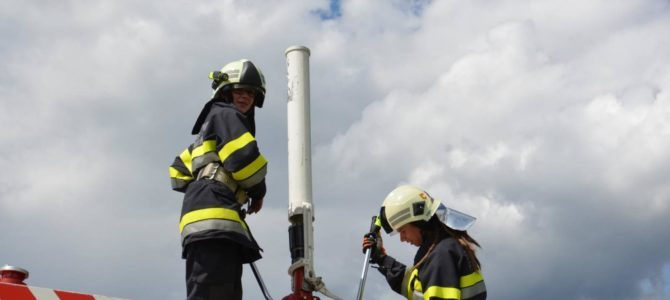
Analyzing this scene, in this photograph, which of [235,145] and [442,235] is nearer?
[235,145]

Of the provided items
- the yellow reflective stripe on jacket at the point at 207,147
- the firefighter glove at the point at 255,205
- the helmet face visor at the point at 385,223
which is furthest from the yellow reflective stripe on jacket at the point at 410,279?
the yellow reflective stripe on jacket at the point at 207,147

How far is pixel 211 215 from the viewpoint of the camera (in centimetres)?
526

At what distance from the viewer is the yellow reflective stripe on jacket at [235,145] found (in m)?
5.40

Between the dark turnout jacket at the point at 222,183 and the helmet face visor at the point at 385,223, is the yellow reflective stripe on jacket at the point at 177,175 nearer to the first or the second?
the dark turnout jacket at the point at 222,183

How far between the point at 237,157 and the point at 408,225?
1.96 m

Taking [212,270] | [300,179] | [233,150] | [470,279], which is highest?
[300,179]

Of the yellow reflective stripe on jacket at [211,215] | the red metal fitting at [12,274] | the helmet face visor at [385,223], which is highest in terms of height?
the helmet face visor at [385,223]

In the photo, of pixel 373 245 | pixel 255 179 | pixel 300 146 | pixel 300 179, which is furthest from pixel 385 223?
pixel 255 179

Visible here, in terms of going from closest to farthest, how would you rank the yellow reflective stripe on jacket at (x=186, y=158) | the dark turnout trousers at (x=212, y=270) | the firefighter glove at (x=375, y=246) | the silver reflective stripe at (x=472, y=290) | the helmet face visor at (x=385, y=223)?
the dark turnout trousers at (x=212, y=270), the yellow reflective stripe on jacket at (x=186, y=158), the silver reflective stripe at (x=472, y=290), the helmet face visor at (x=385, y=223), the firefighter glove at (x=375, y=246)

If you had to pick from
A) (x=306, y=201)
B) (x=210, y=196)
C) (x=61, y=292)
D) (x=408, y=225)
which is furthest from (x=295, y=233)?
(x=61, y=292)

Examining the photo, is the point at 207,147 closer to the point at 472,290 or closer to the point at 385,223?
the point at 385,223

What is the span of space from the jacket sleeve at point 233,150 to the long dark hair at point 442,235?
1.57 meters

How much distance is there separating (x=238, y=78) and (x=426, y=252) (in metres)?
2.13

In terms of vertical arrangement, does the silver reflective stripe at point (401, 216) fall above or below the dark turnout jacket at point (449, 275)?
above
